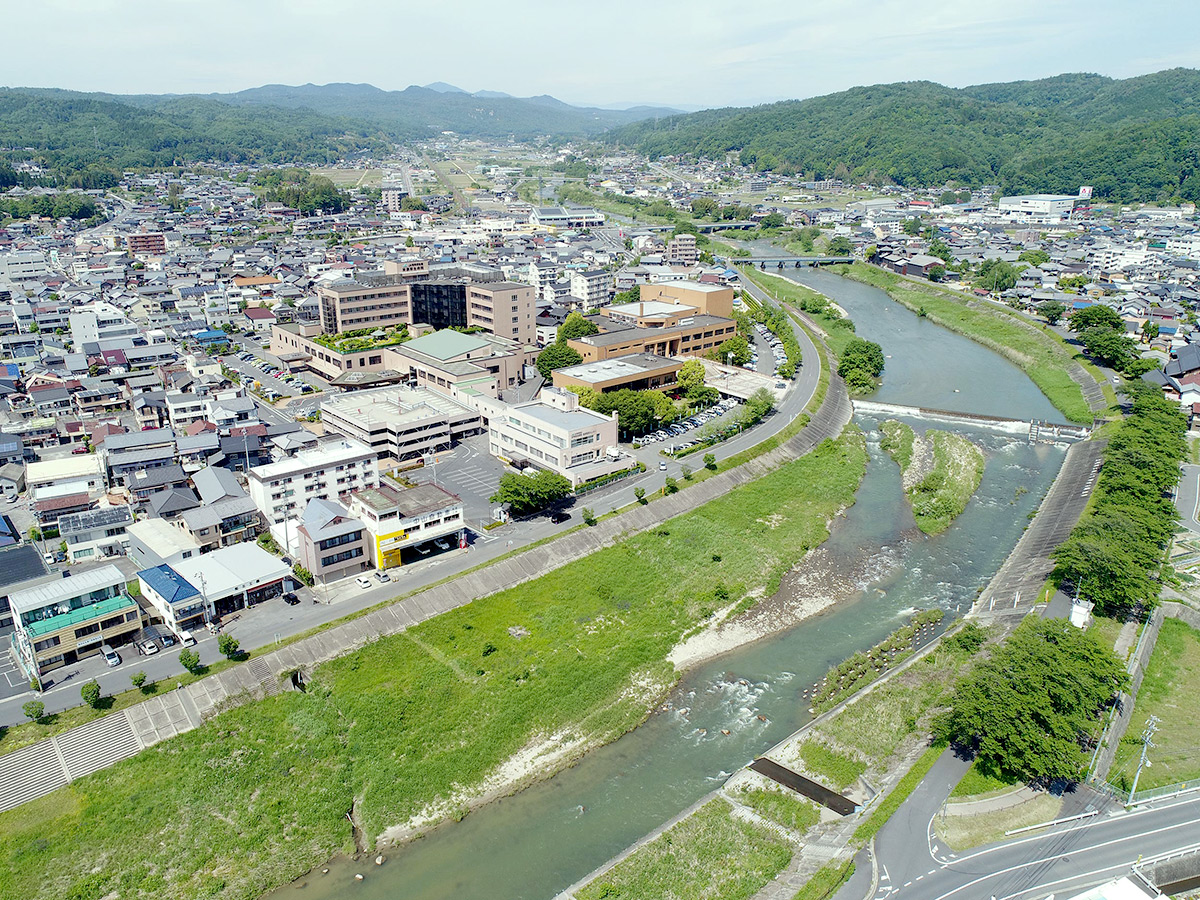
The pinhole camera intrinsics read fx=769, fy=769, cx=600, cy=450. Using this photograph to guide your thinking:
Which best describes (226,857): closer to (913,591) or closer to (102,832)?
(102,832)

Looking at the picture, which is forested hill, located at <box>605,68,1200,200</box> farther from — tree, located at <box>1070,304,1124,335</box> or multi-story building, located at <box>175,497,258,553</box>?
multi-story building, located at <box>175,497,258,553</box>

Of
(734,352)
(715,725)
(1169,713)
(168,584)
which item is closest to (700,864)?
(715,725)

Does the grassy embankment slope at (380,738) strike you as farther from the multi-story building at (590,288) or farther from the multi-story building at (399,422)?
the multi-story building at (590,288)

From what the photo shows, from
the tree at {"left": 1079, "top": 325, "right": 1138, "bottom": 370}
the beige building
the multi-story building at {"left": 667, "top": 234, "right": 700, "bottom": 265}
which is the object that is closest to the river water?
the beige building

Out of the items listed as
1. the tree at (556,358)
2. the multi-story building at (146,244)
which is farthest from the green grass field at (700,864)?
the multi-story building at (146,244)

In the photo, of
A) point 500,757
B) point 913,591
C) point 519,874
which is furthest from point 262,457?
point 913,591

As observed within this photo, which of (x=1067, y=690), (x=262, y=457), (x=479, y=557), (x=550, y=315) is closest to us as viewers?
(x=1067, y=690)

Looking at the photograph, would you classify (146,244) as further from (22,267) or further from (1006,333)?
(1006,333)
